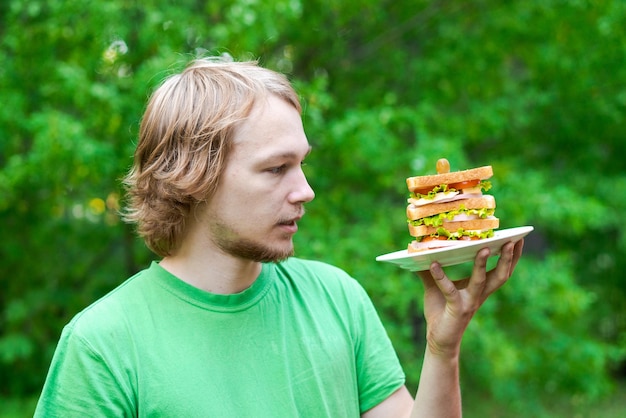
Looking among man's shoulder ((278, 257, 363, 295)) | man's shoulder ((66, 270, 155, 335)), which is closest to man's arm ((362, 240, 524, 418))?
man's shoulder ((278, 257, 363, 295))

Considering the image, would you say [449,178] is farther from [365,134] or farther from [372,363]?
[365,134]

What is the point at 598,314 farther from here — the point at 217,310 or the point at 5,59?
the point at 217,310

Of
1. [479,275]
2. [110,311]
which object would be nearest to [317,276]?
[479,275]

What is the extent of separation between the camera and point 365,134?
516 centimetres

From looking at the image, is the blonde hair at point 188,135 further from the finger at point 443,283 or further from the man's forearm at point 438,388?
the man's forearm at point 438,388

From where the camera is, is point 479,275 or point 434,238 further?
point 434,238

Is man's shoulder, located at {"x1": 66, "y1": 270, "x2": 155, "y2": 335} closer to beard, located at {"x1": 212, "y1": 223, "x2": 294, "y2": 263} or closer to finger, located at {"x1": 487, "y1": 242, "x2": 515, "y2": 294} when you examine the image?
beard, located at {"x1": 212, "y1": 223, "x2": 294, "y2": 263}

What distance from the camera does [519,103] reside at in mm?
6504

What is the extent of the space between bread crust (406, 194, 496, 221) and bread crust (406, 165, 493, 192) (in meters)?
0.06

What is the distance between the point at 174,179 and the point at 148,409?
0.65m

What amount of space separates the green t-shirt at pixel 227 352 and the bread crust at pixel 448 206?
301mm

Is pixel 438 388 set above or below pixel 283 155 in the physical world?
below

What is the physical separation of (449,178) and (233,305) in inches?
29.4

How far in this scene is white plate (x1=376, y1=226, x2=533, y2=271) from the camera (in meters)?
1.92
